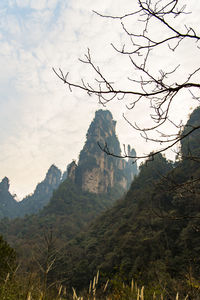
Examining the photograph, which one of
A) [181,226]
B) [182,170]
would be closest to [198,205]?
[181,226]

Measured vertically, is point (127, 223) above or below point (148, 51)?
below

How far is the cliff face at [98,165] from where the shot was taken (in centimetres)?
7188

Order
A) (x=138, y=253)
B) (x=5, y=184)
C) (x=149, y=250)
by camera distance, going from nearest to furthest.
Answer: (x=149, y=250) → (x=138, y=253) → (x=5, y=184)

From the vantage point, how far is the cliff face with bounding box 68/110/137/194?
71.9 metres

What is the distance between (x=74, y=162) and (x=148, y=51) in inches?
2827

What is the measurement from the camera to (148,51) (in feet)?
5.72

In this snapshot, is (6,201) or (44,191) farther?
(44,191)

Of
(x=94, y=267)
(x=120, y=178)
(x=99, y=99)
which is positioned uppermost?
(x=120, y=178)

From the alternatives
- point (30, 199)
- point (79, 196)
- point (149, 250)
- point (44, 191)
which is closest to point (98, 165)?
point (79, 196)

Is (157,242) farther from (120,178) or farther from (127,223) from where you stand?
(120,178)

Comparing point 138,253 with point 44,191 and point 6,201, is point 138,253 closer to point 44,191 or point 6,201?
point 6,201

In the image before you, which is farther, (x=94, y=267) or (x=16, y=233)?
(x=16, y=233)

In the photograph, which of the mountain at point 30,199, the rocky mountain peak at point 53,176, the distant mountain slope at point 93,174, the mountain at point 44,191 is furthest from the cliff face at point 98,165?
the rocky mountain peak at point 53,176

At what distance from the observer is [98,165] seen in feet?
245
